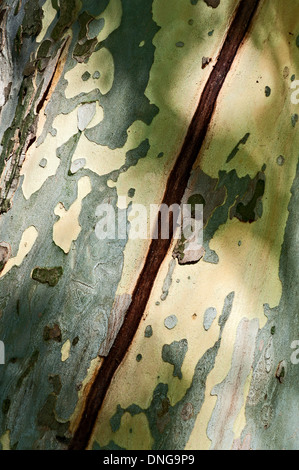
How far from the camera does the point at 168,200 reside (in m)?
1.02

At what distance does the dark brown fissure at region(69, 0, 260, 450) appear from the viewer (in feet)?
3.18

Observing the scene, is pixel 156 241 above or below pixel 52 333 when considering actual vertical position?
above

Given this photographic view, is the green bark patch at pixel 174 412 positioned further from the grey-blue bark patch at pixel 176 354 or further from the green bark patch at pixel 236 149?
the green bark patch at pixel 236 149

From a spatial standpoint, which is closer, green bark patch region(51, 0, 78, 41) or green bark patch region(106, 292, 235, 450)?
green bark patch region(106, 292, 235, 450)

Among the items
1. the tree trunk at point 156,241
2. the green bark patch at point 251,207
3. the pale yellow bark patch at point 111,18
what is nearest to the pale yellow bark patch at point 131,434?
the tree trunk at point 156,241

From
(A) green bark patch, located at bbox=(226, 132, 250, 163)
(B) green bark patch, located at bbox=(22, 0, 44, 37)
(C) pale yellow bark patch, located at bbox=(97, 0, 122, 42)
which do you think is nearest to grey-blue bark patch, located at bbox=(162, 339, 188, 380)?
(A) green bark patch, located at bbox=(226, 132, 250, 163)

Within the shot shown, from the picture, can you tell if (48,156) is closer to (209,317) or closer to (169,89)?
(169,89)

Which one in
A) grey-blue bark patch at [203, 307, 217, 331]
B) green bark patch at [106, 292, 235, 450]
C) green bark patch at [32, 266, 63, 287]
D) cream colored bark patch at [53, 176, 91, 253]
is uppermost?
cream colored bark patch at [53, 176, 91, 253]

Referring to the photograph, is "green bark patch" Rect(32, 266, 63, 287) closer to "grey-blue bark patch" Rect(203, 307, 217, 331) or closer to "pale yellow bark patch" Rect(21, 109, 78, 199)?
"pale yellow bark patch" Rect(21, 109, 78, 199)

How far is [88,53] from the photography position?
113 centimetres

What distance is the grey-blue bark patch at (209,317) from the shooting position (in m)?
1.00

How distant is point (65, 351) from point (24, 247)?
22cm

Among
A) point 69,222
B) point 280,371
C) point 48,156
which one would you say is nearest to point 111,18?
point 48,156

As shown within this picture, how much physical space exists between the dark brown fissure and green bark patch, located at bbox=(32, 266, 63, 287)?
148mm
